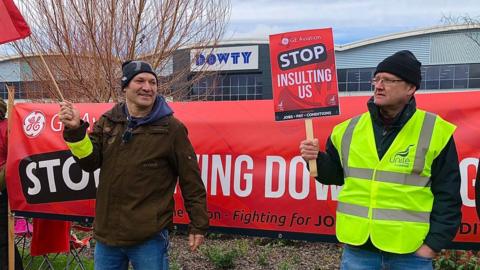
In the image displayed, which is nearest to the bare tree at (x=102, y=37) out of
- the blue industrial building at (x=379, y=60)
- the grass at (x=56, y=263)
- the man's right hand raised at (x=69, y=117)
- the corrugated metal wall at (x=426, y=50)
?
the grass at (x=56, y=263)

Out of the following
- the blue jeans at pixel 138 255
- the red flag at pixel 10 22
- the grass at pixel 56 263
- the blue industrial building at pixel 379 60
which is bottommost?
the grass at pixel 56 263

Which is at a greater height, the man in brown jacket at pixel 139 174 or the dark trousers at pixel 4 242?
the man in brown jacket at pixel 139 174

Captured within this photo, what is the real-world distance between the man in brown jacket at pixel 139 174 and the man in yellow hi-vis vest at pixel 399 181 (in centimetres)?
98

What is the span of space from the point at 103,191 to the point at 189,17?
6.16 metres

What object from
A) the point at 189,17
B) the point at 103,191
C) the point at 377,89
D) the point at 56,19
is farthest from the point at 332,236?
the point at 56,19

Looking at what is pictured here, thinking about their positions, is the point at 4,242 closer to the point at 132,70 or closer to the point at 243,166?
the point at 243,166

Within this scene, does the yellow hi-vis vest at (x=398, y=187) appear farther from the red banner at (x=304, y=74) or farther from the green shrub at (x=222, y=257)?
the green shrub at (x=222, y=257)

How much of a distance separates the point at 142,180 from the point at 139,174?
4 centimetres

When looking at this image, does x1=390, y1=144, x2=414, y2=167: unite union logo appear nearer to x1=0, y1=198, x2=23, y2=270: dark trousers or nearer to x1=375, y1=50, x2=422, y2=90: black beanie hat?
x1=375, y1=50, x2=422, y2=90: black beanie hat

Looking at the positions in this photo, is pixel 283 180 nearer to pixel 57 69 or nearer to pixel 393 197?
pixel 393 197

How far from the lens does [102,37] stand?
8.31 m

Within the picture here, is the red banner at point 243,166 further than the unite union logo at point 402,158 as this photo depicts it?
Yes

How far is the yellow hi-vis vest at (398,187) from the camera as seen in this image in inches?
97.5

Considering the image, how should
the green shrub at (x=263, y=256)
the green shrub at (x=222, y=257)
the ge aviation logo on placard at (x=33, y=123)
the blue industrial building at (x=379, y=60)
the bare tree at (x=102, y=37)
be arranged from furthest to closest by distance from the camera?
the blue industrial building at (x=379, y=60) → the bare tree at (x=102, y=37) → the green shrub at (x=263, y=256) → the green shrub at (x=222, y=257) → the ge aviation logo on placard at (x=33, y=123)
